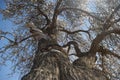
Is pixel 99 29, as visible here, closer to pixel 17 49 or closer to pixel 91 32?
pixel 91 32

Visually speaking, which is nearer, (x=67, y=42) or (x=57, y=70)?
(x=57, y=70)

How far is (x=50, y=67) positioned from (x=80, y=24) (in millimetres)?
6224

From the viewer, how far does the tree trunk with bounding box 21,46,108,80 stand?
5505 mm

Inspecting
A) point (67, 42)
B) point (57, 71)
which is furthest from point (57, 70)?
point (67, 42)

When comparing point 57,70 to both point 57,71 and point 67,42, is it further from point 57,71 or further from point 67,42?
point 67,42

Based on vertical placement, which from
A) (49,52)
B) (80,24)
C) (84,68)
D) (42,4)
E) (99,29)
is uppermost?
(42,4)

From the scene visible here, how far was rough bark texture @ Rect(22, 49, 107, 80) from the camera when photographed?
5510 mm

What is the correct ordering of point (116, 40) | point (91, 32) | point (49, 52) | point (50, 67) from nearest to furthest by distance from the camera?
1. point (50, 67)
2. point (49, 52)
3. point (116, 40)
4. point (91, 32)

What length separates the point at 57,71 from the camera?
5.82m

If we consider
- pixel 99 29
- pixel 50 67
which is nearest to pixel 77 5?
pixel 99 29

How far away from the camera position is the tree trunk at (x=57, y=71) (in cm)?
551

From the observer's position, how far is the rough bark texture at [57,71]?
5510 mm

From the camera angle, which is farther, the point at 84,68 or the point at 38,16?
the point at 38,16

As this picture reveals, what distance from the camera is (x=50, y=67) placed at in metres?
5.95
